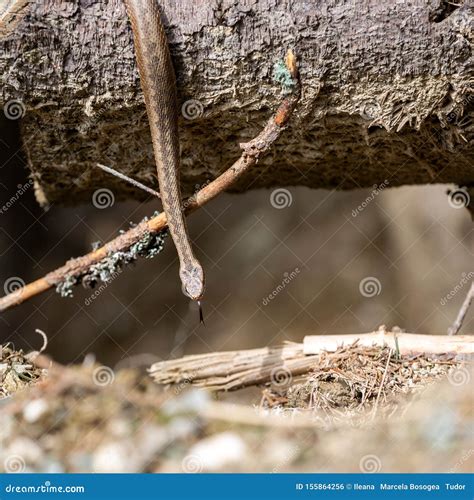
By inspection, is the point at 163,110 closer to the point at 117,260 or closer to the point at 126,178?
the point at 126,178

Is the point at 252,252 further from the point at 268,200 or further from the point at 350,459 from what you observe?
the point at 350,459

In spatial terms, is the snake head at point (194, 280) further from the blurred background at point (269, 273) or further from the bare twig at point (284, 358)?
the blurred background at point (269, 273)

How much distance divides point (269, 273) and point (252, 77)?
1.32 meters

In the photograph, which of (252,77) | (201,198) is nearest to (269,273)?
(201,198)

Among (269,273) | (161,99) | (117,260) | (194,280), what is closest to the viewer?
(161,99)

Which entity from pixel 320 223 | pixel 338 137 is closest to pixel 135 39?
pixel 338 137

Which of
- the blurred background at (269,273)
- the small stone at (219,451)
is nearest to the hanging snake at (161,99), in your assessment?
the small stone at (219,451)

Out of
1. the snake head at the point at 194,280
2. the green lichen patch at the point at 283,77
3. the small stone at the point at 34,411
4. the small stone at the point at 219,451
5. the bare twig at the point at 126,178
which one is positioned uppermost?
the green lichen patch at the point at 283,77

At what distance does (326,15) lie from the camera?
6.24 ft

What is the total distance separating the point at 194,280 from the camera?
2.07 m

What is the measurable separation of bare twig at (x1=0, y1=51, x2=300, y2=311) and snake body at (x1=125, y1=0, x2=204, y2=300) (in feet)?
0.28

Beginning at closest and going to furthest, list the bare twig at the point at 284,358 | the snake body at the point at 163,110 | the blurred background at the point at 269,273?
the snake body at the point at 163,110
the bare twig at the point at 284,358
the blurred background at the point at 269,273

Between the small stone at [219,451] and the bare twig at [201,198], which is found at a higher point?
the bare twig at [201,198]

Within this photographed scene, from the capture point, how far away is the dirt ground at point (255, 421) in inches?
75.4
